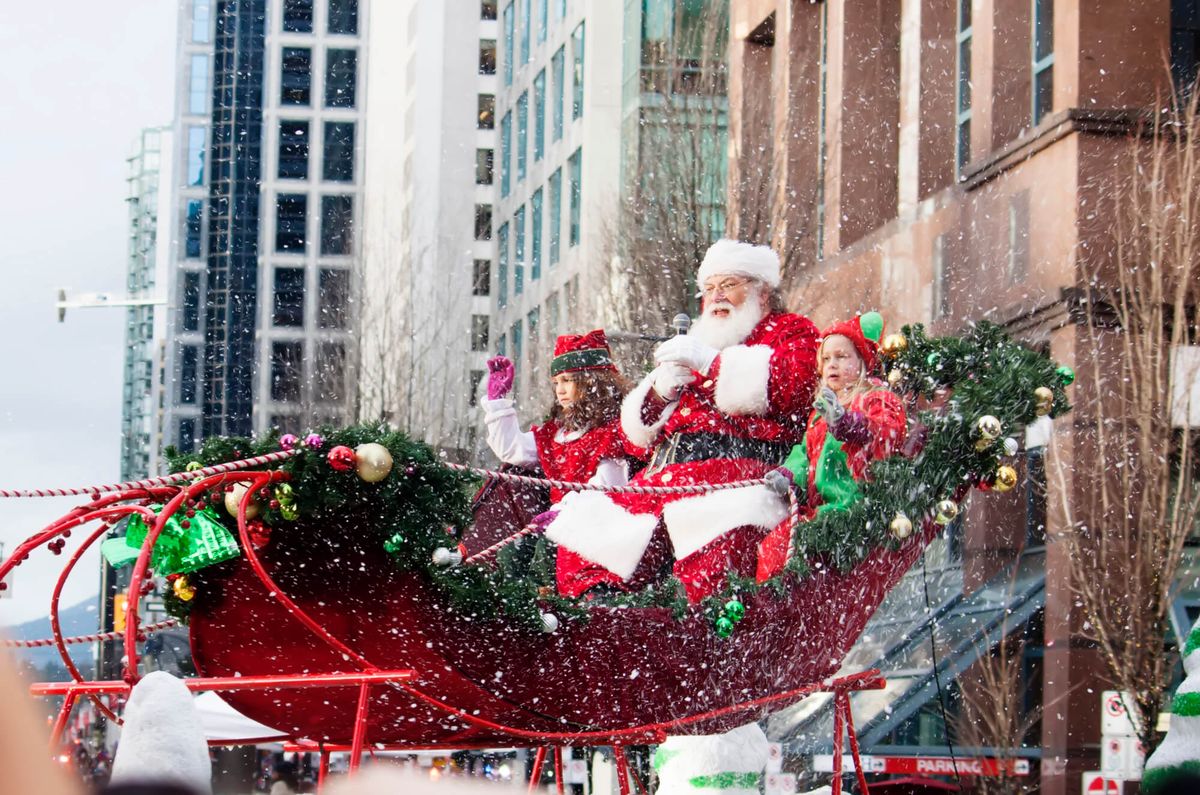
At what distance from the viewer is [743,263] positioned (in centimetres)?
637

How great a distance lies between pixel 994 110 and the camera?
17094 millimetres

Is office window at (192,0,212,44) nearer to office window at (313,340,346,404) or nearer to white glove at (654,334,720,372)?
office window at (313,340,346,404)

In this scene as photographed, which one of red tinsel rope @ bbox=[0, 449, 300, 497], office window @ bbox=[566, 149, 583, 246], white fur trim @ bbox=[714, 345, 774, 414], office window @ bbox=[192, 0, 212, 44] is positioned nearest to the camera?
red tinsel rope @ bbox=[0, 449, 300, 497]

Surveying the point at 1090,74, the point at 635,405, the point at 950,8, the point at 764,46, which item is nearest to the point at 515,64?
the point at 764,46

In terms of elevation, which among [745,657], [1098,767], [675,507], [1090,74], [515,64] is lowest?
[1098,767]

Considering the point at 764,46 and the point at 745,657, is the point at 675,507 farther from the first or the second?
the point at 764,46

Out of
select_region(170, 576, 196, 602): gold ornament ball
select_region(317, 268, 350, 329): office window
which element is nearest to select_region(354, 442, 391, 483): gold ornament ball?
select_region(170, 576, 196, 602): gold ornament ball

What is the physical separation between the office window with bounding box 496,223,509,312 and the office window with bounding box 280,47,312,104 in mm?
22383

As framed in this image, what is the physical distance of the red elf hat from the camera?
6648 mm

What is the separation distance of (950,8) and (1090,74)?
133 inches

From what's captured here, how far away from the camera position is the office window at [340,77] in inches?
2426

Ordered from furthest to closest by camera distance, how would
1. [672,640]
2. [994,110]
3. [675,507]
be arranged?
[994,110] < [675,507] < [672,640]

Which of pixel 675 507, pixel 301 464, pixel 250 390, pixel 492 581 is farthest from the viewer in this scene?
pixel 250 390

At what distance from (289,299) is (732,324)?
57775 millimetres
